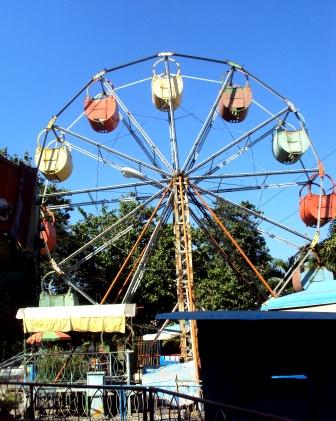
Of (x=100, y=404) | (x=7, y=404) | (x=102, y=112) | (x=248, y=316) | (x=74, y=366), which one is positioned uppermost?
(x=102, y=112)

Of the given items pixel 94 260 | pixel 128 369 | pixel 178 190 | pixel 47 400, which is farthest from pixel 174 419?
pixel 94 260

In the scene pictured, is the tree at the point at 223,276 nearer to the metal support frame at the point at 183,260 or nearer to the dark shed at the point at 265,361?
the metal support frame at the point at 183,260

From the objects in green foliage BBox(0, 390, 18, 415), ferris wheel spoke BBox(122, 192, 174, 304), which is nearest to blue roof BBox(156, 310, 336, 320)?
green foliage BBox(0, 390, 18, 415)

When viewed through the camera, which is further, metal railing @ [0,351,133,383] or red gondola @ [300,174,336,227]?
red gondola @ [300,174,336,227]

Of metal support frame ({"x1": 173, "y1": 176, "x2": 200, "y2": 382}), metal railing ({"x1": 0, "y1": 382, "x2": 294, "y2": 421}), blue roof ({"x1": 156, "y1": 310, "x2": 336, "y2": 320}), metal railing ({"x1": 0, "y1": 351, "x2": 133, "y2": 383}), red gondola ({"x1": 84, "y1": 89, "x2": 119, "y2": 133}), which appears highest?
red gondola ({"x1": 84, "y1": 89, "x2": 119, "y2": 133})

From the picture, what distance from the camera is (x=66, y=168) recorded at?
803 inches

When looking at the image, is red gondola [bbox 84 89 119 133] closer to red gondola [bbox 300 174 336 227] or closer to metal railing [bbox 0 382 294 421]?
red gondola [bbox 300 174 336 227]

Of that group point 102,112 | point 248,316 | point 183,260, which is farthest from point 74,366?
point 102,112

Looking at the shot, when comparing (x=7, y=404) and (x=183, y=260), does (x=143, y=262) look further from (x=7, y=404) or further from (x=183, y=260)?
(x=7, y=404)

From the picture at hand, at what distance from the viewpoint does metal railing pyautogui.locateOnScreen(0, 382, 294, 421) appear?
271 inches

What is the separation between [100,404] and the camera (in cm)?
1388

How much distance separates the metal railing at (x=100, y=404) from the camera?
689 centimetres

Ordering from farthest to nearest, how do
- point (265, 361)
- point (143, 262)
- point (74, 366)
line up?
point (143, 262) < point (74, 366) < point (265, 361)

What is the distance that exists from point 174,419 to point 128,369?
541 centimetres
